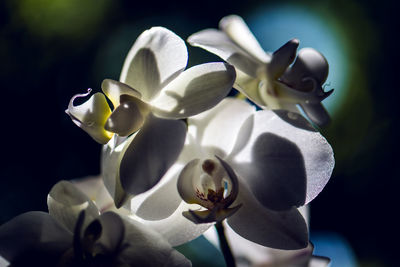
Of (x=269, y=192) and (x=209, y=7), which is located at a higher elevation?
(x=269, y=192)

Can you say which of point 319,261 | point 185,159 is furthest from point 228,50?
point 319,261

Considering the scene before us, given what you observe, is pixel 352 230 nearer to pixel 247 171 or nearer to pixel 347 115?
pixel 347 115

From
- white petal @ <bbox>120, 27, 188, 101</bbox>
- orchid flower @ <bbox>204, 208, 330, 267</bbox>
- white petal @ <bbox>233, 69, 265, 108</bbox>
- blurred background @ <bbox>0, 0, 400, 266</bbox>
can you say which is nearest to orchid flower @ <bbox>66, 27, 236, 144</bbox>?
white petal @ <bbox>120, 27, 188, 101</bbox>

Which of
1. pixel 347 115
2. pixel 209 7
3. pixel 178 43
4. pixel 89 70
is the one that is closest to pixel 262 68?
pixel 178 43

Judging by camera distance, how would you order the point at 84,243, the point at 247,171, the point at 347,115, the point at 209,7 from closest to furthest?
the point at 84,243, the point at 247,171, the point at 347,115, the point at 209,7

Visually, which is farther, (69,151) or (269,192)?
(69,151)
